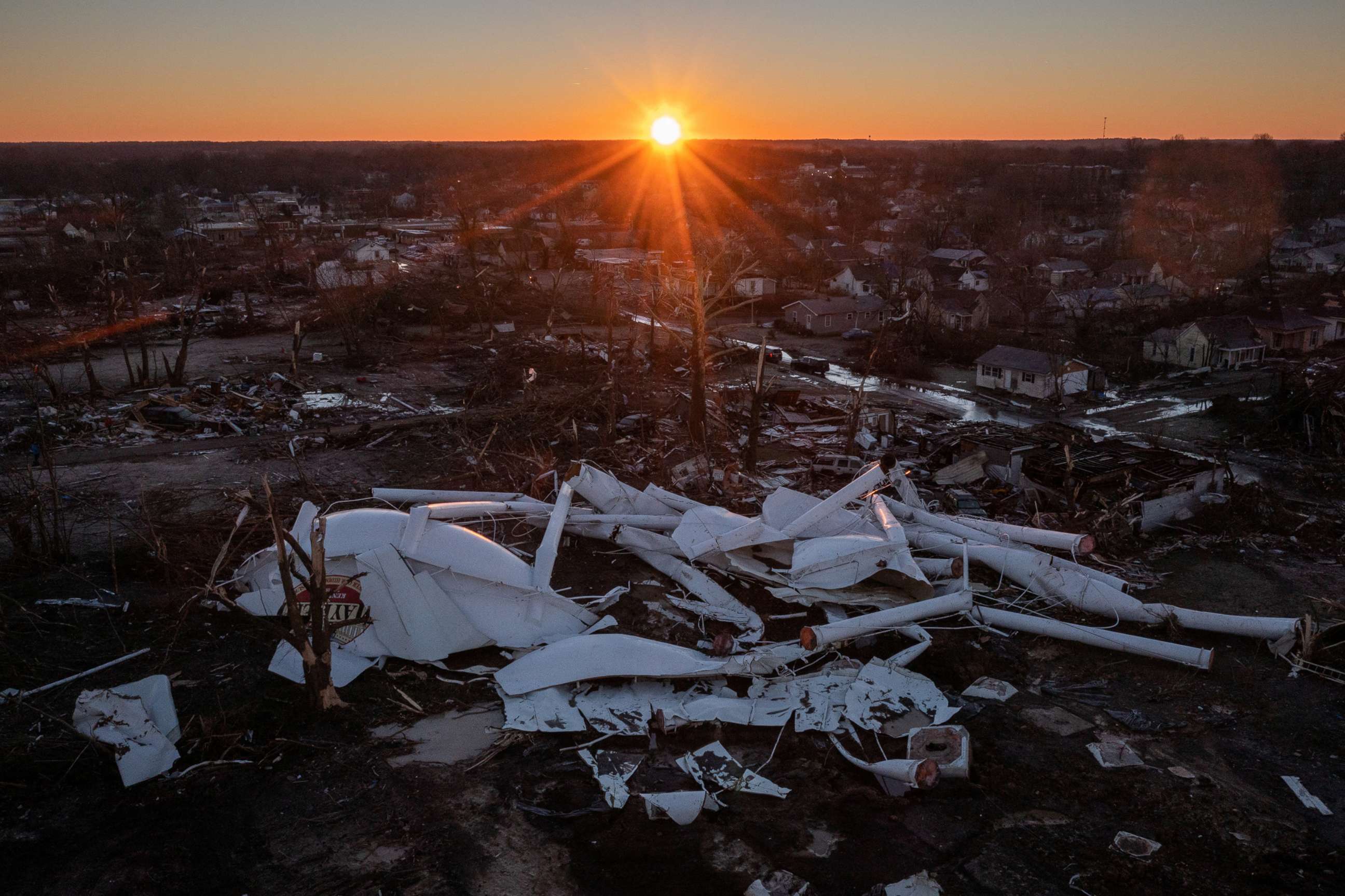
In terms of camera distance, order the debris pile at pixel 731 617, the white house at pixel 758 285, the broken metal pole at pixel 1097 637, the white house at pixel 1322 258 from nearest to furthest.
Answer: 1. the debris pile at pixel 731 617
2. the broken metal pole at pixel 1097 637
3. the white house at pixel 758 285
4. the white house at pixel 1322 258

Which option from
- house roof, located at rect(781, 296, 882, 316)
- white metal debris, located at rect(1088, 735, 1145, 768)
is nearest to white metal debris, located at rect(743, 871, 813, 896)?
white metal debris, located at rect(1088, 735, 1145, 768)

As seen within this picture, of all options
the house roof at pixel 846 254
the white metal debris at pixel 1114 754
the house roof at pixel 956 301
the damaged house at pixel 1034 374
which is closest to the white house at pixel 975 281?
the house roof at pixel 956 301

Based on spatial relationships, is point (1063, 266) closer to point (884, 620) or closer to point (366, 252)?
point (366, 252)

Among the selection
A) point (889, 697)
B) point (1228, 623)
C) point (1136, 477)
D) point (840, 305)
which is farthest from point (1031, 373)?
point (889, 697)

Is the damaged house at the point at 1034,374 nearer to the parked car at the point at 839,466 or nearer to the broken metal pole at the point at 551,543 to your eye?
the parked car at the point at 839,466

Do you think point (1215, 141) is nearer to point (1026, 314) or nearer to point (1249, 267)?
point (1249, 267)
